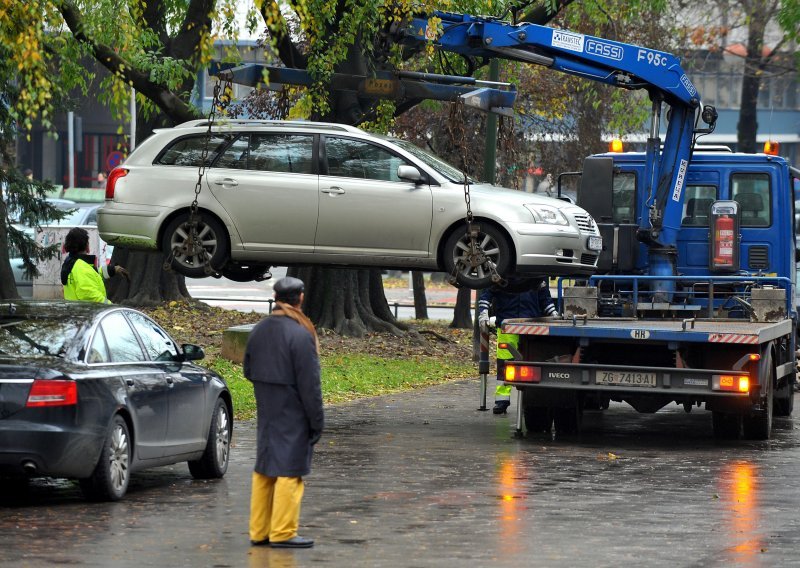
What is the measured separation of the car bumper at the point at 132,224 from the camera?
1378 cm

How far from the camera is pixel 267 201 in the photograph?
13633mm

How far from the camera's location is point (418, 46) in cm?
1620

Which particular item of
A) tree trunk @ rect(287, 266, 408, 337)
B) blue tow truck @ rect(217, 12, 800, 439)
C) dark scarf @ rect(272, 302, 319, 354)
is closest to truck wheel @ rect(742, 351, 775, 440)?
blue tow truck @ rect(217, 12, 800, 439)

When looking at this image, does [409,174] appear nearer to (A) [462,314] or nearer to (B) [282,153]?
(B) [282,153]

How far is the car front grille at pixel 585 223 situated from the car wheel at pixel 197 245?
321 cm

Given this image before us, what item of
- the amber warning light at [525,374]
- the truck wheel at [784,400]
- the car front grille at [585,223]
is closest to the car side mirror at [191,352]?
the amber warning light at [525,374]

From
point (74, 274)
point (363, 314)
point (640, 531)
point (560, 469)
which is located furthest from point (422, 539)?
point (363, 314)

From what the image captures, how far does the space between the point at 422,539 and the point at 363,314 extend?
1513cm

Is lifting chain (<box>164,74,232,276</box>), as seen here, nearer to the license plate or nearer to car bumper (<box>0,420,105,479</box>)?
the license plate

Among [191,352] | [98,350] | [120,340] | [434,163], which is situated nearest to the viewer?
[98,350]

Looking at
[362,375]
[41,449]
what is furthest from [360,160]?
[362,375]

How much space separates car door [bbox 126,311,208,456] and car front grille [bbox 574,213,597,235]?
4.13 m

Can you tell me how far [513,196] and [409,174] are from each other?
0.98 metres

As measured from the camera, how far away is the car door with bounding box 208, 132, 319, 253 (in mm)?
13609
